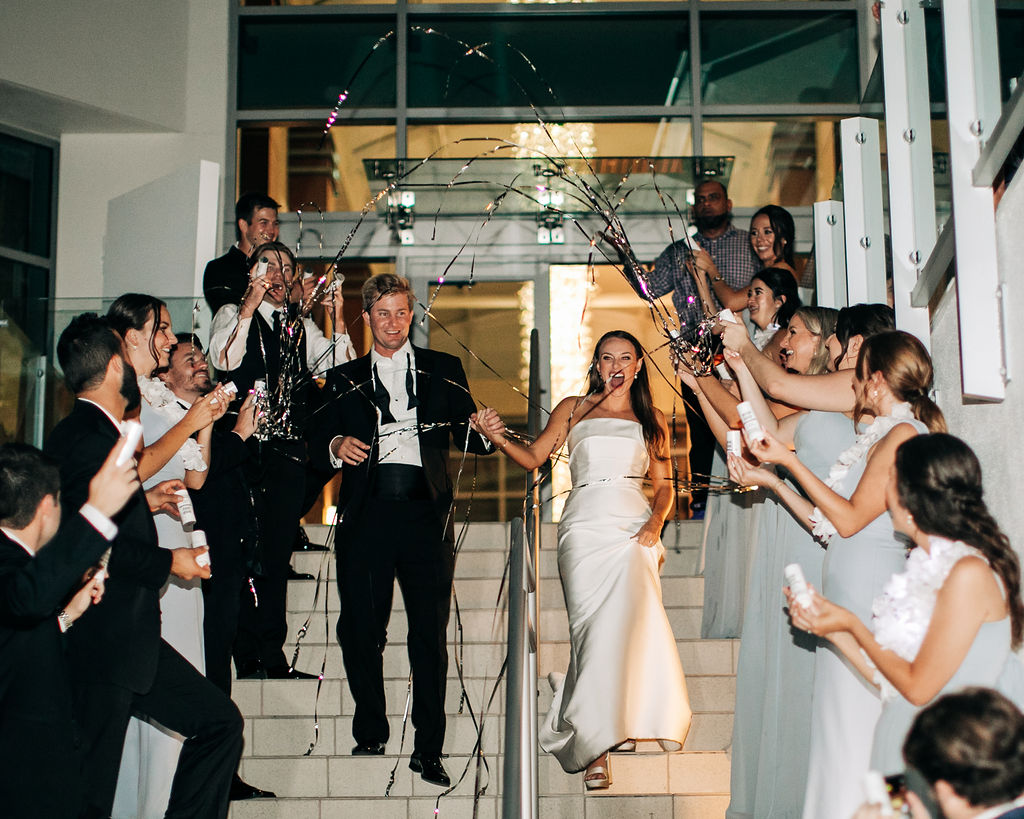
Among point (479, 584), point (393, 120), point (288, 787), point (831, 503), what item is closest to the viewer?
point (831, 503)

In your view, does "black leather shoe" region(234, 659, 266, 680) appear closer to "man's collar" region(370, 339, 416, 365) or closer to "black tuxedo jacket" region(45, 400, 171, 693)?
"man's collar" region(370, 339, 416, 365)

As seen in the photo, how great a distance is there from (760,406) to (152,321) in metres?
2.29

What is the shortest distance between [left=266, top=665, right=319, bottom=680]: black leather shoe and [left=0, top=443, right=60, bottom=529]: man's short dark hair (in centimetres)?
228

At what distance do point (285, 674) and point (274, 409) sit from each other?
4.00ft

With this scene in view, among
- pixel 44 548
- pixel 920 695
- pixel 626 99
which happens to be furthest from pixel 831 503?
pixel 626 99

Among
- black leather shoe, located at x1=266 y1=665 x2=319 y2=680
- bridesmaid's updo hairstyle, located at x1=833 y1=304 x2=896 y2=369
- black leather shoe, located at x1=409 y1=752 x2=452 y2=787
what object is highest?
bridesmaid's updo hairstyle, located at x1=833 y1=304 x2=896 y2=369

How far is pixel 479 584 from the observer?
6293mm

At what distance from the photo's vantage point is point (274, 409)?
17.1 feet

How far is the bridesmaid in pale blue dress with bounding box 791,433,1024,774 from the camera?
8.76ft

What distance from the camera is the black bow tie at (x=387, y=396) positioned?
541 centimetres

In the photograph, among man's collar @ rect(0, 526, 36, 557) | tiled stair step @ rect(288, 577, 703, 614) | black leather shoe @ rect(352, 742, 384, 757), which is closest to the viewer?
man's collar @ rect(0, 526, 36, 557)

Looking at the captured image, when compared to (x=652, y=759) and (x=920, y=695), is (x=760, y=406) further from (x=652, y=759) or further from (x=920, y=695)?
(x=920, y=695)

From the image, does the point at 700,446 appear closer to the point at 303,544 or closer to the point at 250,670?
the point at 303,544

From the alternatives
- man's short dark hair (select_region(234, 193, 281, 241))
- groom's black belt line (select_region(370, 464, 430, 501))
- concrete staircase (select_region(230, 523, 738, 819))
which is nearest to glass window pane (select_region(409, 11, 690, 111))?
man's short dark hair (select_region(234, 193, 281, 241))
